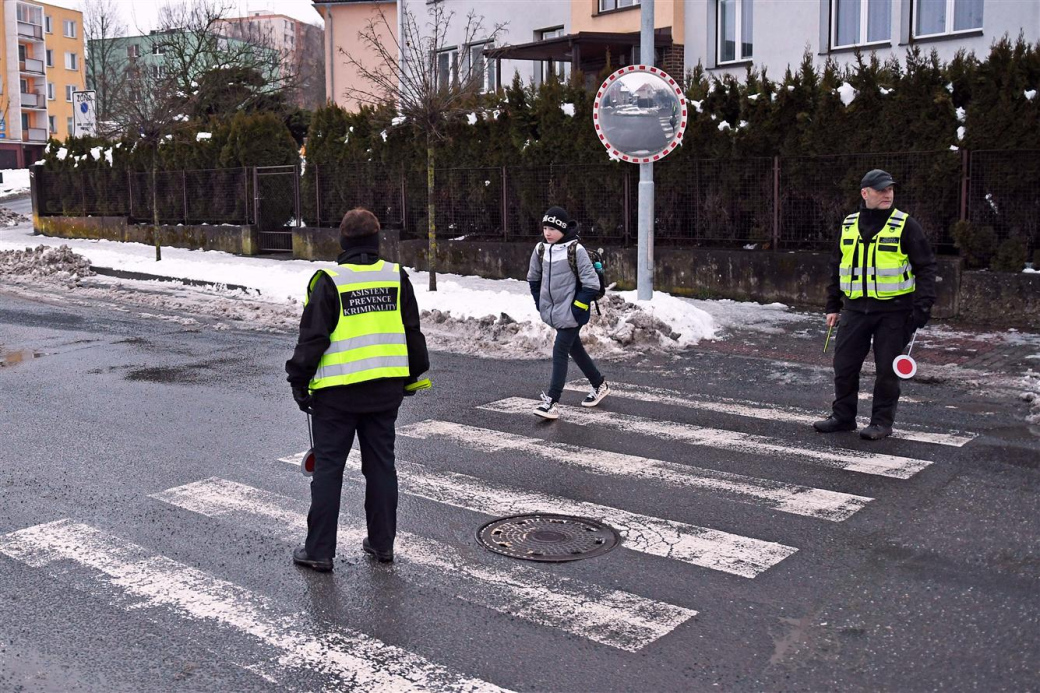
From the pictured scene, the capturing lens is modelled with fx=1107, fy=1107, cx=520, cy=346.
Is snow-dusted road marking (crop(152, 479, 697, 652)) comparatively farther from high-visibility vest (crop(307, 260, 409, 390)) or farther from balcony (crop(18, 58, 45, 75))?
balcony (crop(18, 58, 45, 75))

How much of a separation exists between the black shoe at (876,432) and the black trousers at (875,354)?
0.03m

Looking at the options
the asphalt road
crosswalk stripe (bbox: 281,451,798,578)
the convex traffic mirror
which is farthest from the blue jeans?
the convex traffic mirror

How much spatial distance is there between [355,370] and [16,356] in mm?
8347

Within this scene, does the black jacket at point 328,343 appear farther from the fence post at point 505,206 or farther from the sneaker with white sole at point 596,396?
the fence post at point 505,206

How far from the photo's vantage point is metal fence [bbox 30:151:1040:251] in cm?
1402

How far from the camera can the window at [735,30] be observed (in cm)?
2430

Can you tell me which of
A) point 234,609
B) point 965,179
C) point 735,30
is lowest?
point 234,609

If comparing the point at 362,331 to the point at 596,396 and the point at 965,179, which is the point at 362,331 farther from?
the point at 965,179

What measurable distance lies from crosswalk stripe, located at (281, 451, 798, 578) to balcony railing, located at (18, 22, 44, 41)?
87731 mm

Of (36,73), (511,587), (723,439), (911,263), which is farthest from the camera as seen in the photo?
(36,73)

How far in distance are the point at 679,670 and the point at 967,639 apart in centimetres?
122

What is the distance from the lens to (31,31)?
8462cm

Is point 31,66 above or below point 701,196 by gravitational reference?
above

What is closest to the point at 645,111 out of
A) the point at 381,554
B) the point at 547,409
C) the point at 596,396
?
the point at 596,396
